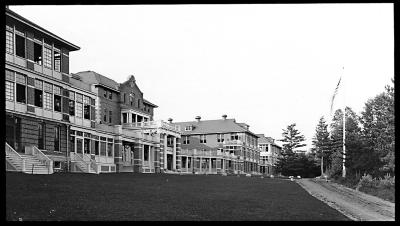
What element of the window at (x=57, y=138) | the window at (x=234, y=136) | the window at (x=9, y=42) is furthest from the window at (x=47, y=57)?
the window at (x=234, y=136)

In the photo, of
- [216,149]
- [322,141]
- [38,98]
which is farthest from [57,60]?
[322,141]

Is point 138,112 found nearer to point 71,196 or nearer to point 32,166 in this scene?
point 32,166

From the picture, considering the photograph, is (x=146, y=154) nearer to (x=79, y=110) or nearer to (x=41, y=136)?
(x=79, y=110)

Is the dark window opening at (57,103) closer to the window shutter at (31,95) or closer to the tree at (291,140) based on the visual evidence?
the window shutter at (31,95)

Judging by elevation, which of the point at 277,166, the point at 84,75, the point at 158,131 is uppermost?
the point at 84,75

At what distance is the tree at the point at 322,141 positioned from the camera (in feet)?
196

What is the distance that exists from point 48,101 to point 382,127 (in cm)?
2172

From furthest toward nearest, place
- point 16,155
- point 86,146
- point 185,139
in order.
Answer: point 185,139 < point 86,146 < point 16,155

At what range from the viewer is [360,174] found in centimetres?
3083

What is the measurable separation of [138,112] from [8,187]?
103 ft

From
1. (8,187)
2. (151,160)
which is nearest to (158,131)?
(151,160)

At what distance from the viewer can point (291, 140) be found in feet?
196
